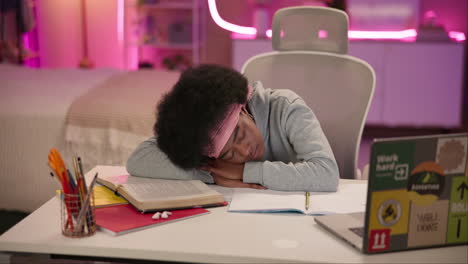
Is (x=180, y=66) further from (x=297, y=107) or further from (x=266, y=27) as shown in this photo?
(x=297, y=107)

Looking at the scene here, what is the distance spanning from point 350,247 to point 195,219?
34 centimetres

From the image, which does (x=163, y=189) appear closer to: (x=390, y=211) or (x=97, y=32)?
(x=390, y=211)

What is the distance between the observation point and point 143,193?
48.8 inches

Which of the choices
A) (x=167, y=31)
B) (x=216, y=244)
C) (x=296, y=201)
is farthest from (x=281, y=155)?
(x=167, y=31)

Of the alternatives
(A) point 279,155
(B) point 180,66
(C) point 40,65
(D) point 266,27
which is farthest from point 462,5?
(C) point 40,65

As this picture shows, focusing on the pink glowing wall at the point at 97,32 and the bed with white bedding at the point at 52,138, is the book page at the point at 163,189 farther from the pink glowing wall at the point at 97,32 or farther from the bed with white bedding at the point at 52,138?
the pink glowing wall at the point at 97,32

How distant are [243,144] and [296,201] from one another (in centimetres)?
24

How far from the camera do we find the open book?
118cm

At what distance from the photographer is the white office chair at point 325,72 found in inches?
73.0

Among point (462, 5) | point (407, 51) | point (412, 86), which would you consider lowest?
point (412, 86)

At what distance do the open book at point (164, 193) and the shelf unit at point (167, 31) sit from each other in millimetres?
3811

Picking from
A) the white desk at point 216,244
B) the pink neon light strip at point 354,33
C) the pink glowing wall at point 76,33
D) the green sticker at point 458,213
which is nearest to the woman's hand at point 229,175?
the white desk at point 216,244

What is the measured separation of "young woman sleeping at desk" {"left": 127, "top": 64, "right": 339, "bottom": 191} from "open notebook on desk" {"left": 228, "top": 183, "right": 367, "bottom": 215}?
0.04m

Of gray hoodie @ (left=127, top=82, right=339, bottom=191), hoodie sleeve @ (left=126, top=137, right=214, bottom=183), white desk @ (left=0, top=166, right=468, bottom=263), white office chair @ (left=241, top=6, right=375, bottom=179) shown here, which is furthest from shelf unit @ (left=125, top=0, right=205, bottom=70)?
white desk @ (left=0, top=166, right=468, bottom=263)
